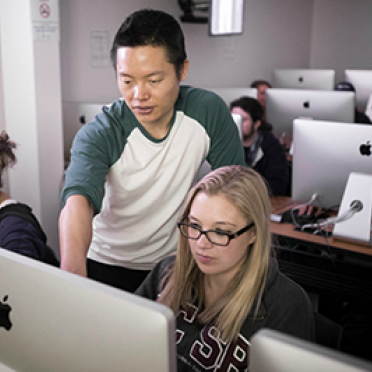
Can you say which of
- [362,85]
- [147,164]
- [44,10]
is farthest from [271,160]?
[362,85]

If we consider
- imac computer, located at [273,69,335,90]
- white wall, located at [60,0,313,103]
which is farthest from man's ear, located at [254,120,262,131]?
imac computer, located at [273,69,335,90]

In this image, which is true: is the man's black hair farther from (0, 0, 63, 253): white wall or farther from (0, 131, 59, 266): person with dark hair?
(0, 0, 63, 253): white wall

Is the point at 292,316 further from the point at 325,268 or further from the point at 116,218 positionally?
the point at 325,268

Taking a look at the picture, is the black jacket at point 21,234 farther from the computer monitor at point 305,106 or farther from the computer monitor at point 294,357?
the computer monitor at point 305,106

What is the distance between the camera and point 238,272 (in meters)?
1.31

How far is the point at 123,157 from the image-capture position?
154 centimetres

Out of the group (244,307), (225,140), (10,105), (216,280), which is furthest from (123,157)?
(10,105)

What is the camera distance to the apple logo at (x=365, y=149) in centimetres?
203

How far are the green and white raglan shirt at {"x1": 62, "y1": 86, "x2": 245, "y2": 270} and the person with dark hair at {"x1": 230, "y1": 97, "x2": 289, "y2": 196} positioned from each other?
4.05ft

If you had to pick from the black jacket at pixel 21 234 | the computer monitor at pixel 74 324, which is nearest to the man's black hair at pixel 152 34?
the black jacket at pixel 21 234

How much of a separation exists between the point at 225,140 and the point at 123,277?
554 millimetres

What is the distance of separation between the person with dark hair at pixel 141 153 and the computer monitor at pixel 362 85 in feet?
11.0

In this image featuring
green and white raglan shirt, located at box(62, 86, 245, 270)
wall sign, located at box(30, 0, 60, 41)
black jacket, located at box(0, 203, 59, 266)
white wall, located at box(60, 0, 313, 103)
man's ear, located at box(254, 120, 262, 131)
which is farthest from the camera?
white wall, located at box(60, 0, 313, 103)

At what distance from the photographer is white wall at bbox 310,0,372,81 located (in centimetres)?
675
